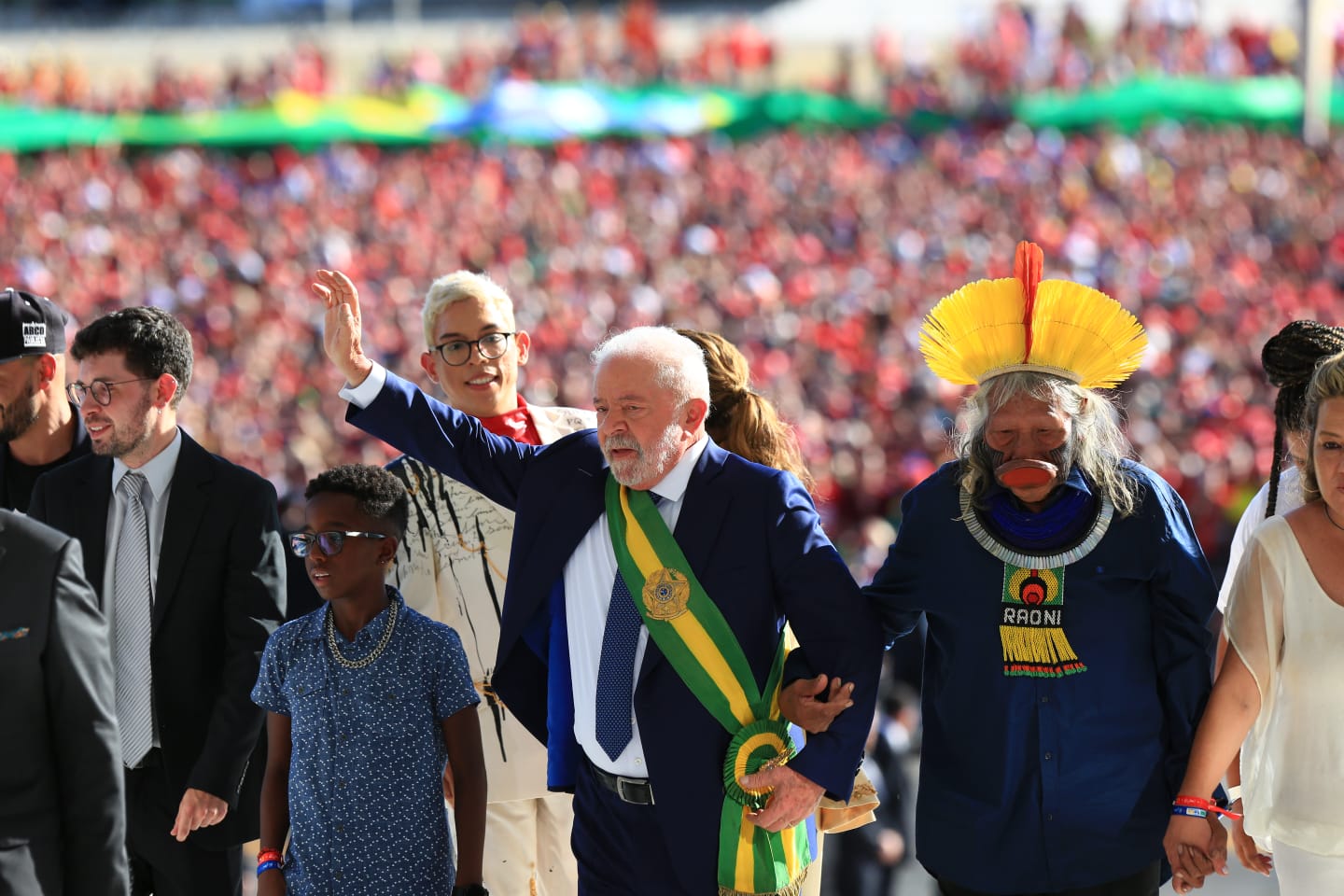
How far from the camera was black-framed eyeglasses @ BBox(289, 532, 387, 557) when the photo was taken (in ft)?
11.6

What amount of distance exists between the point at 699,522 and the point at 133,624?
4.66ft

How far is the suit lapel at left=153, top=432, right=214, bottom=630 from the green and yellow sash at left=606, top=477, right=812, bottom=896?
1.15m

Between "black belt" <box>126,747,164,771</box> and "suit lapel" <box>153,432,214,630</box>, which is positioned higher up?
"suit lapel" <box>153,432,214,630</box>

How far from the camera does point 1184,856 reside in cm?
313

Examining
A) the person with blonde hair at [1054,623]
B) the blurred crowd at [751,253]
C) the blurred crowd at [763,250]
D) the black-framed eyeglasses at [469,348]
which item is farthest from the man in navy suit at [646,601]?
the blurred crowd at [751,253]

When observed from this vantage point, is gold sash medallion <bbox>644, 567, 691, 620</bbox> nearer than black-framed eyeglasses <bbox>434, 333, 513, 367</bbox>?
Yes

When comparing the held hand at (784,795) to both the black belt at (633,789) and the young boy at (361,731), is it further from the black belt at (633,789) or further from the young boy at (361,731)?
the young boy at (361,731)

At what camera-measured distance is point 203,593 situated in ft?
12.6

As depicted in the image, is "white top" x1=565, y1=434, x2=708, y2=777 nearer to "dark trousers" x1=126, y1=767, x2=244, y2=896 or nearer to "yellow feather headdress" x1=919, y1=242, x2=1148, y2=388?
"yellow feather headdress" x1=919, y1=242, x2=1148, y2=388

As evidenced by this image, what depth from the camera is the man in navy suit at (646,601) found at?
3.21 m

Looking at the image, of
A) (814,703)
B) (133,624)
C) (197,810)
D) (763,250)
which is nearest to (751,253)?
(763,250)

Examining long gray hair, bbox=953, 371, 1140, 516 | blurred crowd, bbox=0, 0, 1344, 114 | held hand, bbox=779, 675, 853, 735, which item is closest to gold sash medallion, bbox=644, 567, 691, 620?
held hand, bbox=779, 675, 853, 735

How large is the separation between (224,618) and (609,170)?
75.5 ft

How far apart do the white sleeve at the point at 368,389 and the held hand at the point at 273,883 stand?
1013mm
